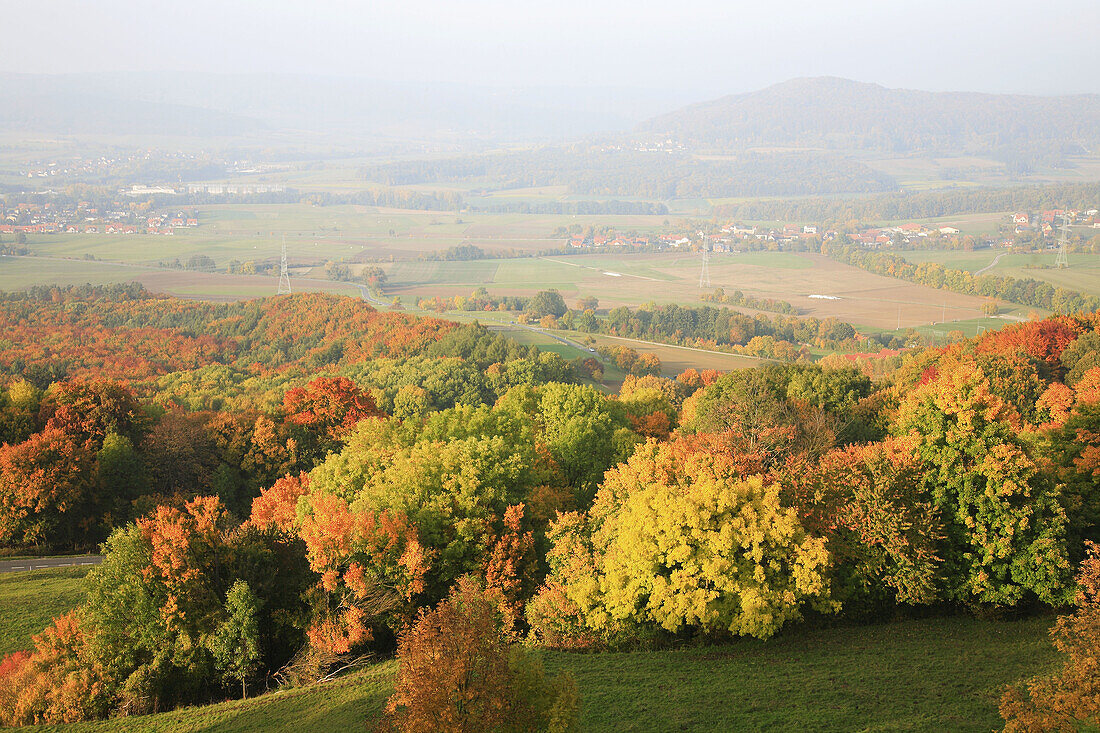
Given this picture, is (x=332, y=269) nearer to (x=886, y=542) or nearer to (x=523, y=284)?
(x=523, y=284)

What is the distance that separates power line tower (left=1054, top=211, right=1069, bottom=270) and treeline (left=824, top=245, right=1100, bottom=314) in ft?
45.2

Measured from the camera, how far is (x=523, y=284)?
17500 cm

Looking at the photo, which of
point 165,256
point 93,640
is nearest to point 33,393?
point 93,640

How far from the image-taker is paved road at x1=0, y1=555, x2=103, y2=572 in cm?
4062

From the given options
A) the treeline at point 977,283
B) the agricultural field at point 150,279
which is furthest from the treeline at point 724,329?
the agricultural field at point 150,279

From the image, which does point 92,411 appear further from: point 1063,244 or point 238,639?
point 1063,244

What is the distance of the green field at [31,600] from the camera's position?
31047mm

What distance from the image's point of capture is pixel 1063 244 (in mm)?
167125

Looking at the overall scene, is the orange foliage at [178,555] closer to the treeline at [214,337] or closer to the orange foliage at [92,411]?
the orange foliage at [92,411]

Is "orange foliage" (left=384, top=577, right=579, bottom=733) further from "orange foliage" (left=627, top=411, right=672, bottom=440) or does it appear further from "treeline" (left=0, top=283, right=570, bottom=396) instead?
"treeline" (left=0, top=283, right=570, bottom=396)

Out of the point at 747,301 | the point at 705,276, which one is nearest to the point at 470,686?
the point at 747,301

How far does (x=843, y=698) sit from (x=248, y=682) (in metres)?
18.2

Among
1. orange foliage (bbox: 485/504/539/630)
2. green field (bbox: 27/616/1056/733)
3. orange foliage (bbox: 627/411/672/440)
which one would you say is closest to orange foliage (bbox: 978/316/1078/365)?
orange foliage (bbox: 627/411/672/440)

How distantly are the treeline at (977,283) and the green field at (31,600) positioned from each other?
12516 centimetres
